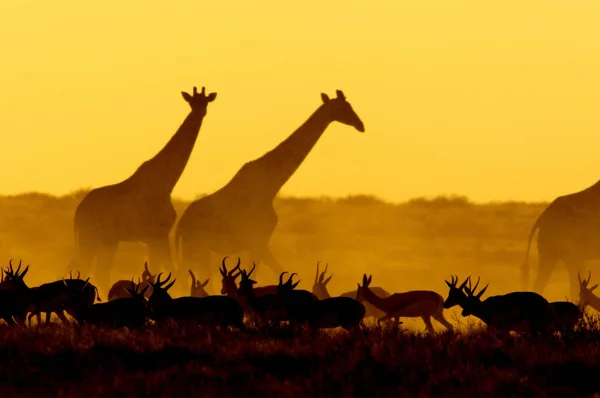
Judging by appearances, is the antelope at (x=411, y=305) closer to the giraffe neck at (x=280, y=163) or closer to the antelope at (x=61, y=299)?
the antelope at (x=61, y=299)

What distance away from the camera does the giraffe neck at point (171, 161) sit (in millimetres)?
35500

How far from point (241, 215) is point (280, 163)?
175cm

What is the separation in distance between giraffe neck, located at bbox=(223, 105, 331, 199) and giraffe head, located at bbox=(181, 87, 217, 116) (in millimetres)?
1957

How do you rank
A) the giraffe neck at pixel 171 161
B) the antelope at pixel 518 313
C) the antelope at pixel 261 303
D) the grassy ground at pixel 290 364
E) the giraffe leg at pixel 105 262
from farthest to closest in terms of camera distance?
1. the giraffe neck at pixel 171 161
2. the giraffe leg at pixel 105 262
3. the antelope at pixel 261 303
4. the antelope at pixel 518 313
5. the grassy ground at pixel 290 364

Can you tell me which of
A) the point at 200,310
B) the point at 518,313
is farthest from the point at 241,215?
the point at 518,313

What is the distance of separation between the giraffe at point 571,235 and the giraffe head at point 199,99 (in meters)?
7.94

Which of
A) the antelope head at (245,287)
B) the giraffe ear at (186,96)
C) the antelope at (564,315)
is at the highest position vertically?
the giraffe ear at (186,96)

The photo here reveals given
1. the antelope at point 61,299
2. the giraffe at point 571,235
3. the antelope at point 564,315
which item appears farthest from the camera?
the giraffe at point 571,235

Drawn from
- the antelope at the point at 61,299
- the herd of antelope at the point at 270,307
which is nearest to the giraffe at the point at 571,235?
the herd of antelope at the point at 270,307

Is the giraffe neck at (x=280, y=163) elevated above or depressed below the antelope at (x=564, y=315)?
above

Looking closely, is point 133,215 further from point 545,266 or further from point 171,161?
point 545,266

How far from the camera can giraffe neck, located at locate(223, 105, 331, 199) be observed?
35.5 metres

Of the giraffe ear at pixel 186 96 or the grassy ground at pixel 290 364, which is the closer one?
the grassy ground at pixel 290 364

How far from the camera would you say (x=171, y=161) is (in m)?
35.9
